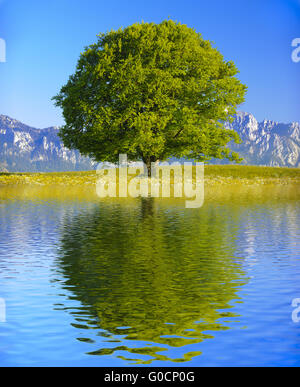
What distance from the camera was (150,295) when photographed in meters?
13.1

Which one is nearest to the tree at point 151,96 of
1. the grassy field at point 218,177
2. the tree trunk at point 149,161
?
the tree trunk at point 149,161

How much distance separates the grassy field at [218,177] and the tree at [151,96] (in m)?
12.7

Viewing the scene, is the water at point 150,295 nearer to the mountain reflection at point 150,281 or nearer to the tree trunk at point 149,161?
the mountain reflection at point 150,281

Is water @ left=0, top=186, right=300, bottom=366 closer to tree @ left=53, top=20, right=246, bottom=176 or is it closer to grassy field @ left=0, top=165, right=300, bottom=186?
tree @ left=53, top=20, right=246, bottom=176

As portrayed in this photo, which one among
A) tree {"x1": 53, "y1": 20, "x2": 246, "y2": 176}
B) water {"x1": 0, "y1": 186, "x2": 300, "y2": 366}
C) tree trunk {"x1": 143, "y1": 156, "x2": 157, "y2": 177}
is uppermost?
tree {"x1": 53, "y1": 20, "x2": 246, "y2": 176}

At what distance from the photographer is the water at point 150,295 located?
9117mm

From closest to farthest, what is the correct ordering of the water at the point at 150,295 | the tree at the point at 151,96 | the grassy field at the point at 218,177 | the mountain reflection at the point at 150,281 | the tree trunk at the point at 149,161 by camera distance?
the water at the point at 150,295 → the mountain reflection at the point at 150,281 → the tree at the point at 151,96 → the tree trunk at the point at 149,161 → the grassy field at the point at 218,177

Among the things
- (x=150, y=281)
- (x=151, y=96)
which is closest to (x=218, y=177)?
(x=151, y=96)

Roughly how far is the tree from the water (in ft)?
120

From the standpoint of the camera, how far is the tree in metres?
60.8

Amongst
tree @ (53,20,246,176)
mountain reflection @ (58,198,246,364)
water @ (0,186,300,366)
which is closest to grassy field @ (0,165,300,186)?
tree @ (53,20,246,176)

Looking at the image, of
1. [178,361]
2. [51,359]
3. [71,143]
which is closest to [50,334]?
[51,359]

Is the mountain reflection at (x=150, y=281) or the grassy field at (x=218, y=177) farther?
the grassy field at (x=218, y=177)
